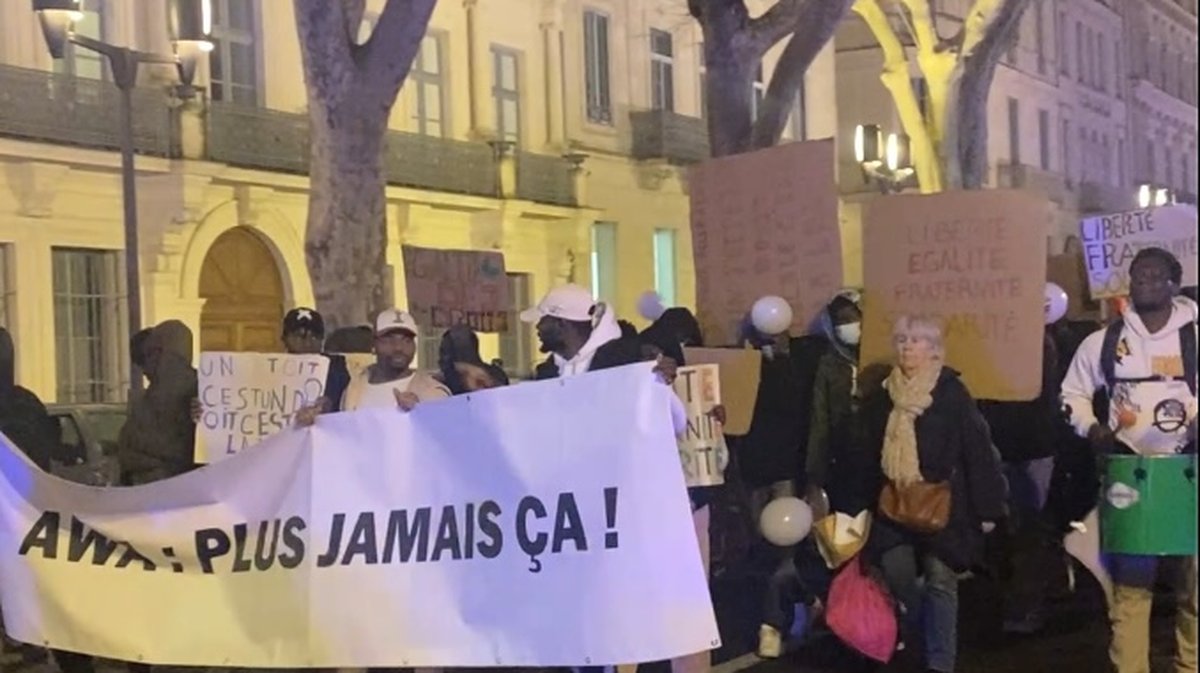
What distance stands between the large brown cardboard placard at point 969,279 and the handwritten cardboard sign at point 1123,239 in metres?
1.05

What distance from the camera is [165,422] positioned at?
28.7 feet

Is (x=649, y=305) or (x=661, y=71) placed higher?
Answer: (x=661, y=71)

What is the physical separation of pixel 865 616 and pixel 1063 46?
43.1 meters

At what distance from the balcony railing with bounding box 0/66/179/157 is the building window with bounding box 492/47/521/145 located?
24.9ft

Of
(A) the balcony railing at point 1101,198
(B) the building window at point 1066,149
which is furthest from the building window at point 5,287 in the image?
(A) the balcony railing at point 1101,198

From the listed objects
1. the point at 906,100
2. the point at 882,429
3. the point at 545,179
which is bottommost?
the point at 882,429

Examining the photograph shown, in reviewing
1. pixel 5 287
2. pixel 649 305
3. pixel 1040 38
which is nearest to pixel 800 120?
pixel 1040 38

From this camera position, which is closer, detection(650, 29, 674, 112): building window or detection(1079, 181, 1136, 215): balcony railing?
detection(650, 29, 674, 112): building window

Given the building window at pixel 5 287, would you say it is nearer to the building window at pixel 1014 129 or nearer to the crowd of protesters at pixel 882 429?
the crowd of protesters at pixel 882 429

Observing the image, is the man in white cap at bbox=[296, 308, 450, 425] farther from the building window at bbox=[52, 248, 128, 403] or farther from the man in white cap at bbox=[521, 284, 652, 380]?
the building window at bbox=[52, 248, 128, 403]

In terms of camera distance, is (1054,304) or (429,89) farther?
(429,89)

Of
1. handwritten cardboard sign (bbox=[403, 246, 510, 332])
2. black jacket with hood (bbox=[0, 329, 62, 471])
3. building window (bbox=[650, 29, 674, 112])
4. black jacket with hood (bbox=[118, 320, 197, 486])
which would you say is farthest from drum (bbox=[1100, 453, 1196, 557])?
building window (bbox=[650, 29, 674, 112])

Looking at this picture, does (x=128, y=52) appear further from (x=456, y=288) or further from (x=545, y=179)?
(x=545, y=179)

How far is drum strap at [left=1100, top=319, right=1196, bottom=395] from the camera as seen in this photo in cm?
726
